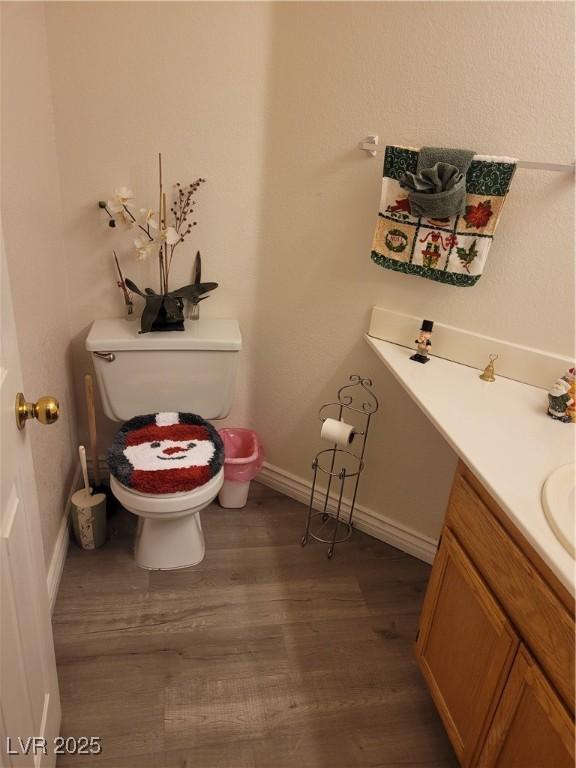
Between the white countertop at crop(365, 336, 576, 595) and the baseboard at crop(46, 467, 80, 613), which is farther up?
the white countertop at crop(365, 336, 576, 595)

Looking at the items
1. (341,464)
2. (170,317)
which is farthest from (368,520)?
(170,317)

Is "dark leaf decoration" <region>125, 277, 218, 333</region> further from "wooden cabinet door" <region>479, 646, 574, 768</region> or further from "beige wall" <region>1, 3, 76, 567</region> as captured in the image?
"wooden cabinet door" <region>479, 646, 574, 768</region>

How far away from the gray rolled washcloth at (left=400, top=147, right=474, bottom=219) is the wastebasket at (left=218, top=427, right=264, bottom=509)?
115 centimetres

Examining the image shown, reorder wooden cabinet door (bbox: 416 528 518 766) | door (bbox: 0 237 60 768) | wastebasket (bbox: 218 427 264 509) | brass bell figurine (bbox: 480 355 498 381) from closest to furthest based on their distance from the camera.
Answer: door (bbox: 0 237 60 768), wooden cabinet door (bbox: 416 528 518 766), brass bell figurine (bbox: 480 355 498 381), wastebasket (bbox: 218 427 264 509)

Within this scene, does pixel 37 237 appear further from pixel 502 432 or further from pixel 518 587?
pixel 518 587

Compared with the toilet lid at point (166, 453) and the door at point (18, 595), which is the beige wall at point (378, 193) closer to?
the toilet lid at point (166, 453)

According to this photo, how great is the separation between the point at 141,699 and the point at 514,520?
1.14 metres

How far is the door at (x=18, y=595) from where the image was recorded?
91cm

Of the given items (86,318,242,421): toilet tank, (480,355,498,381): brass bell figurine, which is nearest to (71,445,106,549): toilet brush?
(86,318,242,421): toilet tank

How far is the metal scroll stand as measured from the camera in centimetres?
204

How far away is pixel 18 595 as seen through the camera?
1.01 meters

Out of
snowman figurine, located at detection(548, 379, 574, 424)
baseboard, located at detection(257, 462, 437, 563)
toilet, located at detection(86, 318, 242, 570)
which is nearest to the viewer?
snowman figurine, located at detection(548, 379, 574, 424)

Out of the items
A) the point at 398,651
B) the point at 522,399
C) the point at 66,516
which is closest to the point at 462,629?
the point at 398,651

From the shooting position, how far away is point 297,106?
5.99ft
